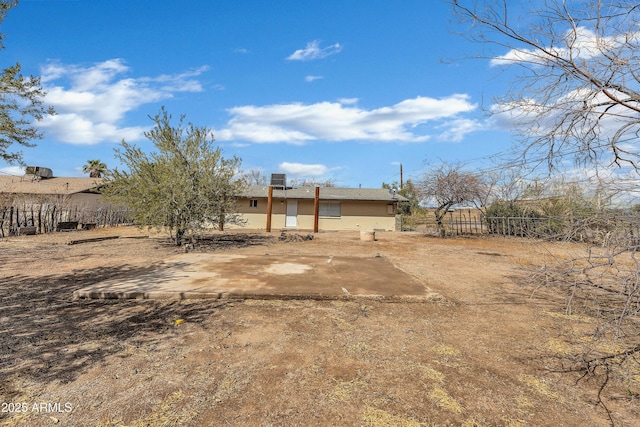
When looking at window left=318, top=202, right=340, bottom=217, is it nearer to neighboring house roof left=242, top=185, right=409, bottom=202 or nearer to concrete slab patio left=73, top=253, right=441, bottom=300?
neighboring house roof left=242, top=185, right=409, bottom=202

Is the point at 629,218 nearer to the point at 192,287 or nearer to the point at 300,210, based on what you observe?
the point at 192,287

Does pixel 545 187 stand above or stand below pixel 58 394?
above

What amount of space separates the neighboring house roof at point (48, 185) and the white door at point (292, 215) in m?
16.6

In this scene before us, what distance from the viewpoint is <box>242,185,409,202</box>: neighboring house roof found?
23.8m

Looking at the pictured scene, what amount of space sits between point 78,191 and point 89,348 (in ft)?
98.7

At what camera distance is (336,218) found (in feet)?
80.6

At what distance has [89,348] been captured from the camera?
3.34 meters

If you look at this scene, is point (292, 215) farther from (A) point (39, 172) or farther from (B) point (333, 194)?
(A) point (39, 172)

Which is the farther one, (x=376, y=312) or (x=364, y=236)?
(x=364, y=236)

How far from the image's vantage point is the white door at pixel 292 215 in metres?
24.3

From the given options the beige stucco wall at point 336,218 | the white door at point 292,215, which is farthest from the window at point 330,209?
the white door at point 292,215

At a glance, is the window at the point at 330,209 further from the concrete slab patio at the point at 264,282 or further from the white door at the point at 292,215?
the concrete slab patio at the point at 264,282

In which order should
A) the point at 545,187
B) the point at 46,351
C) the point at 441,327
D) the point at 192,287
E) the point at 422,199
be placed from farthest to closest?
the point at 422,199 → the point at 192,287 → the point at 441,327 → the point at 545,187 → the point at 46,351

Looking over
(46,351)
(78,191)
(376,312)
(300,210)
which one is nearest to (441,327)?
(376,312)
